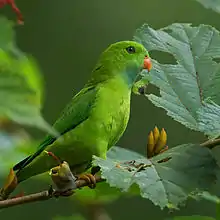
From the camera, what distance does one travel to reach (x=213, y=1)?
0.85m

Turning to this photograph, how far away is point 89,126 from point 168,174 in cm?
33

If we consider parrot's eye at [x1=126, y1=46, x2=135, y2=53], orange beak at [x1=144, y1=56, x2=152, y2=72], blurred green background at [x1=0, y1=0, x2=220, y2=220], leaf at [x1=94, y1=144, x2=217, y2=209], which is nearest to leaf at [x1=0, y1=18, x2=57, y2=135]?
leaf at [x1=94, y1=144, x2=217, y2=209]

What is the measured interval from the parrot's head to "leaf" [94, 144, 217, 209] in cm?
39

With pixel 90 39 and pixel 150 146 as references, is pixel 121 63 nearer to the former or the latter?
pixel 150 146

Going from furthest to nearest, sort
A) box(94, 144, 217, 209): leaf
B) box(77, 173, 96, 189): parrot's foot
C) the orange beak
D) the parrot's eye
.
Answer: the parrot's eye → the orange beak → box(77, 173, 96, 189): parrot's foot → box(94, 144, 217, 209): leaf

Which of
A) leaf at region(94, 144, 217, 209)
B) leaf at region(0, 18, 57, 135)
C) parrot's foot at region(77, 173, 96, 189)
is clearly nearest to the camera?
leaf at region(0, 18, 57, 135)

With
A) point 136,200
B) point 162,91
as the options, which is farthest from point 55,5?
point 162,91

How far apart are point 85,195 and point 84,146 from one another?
0.60 ft

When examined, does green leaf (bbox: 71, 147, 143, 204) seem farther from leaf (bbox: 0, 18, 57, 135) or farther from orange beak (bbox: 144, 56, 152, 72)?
leaf (bbox: 0, 18, 57, 135)

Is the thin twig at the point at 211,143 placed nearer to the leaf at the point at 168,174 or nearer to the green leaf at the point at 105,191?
the leaf at the point at 168,174

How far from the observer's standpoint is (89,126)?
3.18 feet

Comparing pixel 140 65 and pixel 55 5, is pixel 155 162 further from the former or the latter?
pixel 55 5

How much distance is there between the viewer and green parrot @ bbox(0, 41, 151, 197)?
37.3 inches

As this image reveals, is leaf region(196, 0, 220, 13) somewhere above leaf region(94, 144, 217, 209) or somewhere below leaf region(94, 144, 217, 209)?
above
